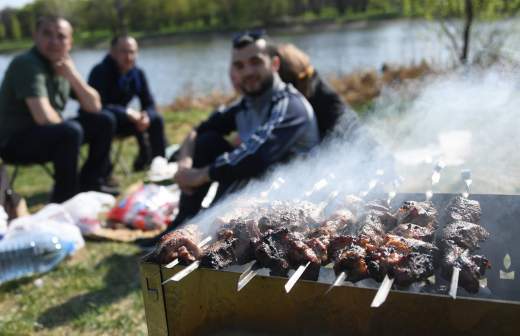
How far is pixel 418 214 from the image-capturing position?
2.16m

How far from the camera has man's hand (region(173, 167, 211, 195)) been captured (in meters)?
3.72

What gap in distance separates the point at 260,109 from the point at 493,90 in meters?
2.55

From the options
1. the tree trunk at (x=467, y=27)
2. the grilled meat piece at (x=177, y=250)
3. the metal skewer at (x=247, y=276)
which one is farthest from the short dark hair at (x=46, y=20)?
the tree trunk at (x=467, y=27)

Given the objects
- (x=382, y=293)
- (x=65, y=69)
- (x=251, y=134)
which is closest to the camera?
(x=382, y=293)

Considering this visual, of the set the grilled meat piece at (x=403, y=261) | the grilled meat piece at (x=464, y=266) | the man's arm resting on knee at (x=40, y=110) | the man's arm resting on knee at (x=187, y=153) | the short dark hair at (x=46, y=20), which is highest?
the short dark hair at (x=46, y=20)

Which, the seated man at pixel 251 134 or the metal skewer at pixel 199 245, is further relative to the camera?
the seated man at pixel 251 134

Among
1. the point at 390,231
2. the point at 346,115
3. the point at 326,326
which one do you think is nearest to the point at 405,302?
the point at 326,326

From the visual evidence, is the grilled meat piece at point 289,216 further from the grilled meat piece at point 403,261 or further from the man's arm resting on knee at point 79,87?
the man's arm resting on knee at point 79,87

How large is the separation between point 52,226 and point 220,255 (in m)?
2.75

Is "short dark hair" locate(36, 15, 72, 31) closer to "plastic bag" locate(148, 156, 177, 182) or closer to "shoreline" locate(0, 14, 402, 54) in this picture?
"plastic bag" locate(148, 156, 177, 182)

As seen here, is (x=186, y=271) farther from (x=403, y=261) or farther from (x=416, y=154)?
(x=416, y=154)

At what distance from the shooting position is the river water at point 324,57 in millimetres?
13521

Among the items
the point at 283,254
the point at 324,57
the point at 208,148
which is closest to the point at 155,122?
the point at 208,148

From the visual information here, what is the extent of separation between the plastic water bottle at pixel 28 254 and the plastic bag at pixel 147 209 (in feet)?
2.93
